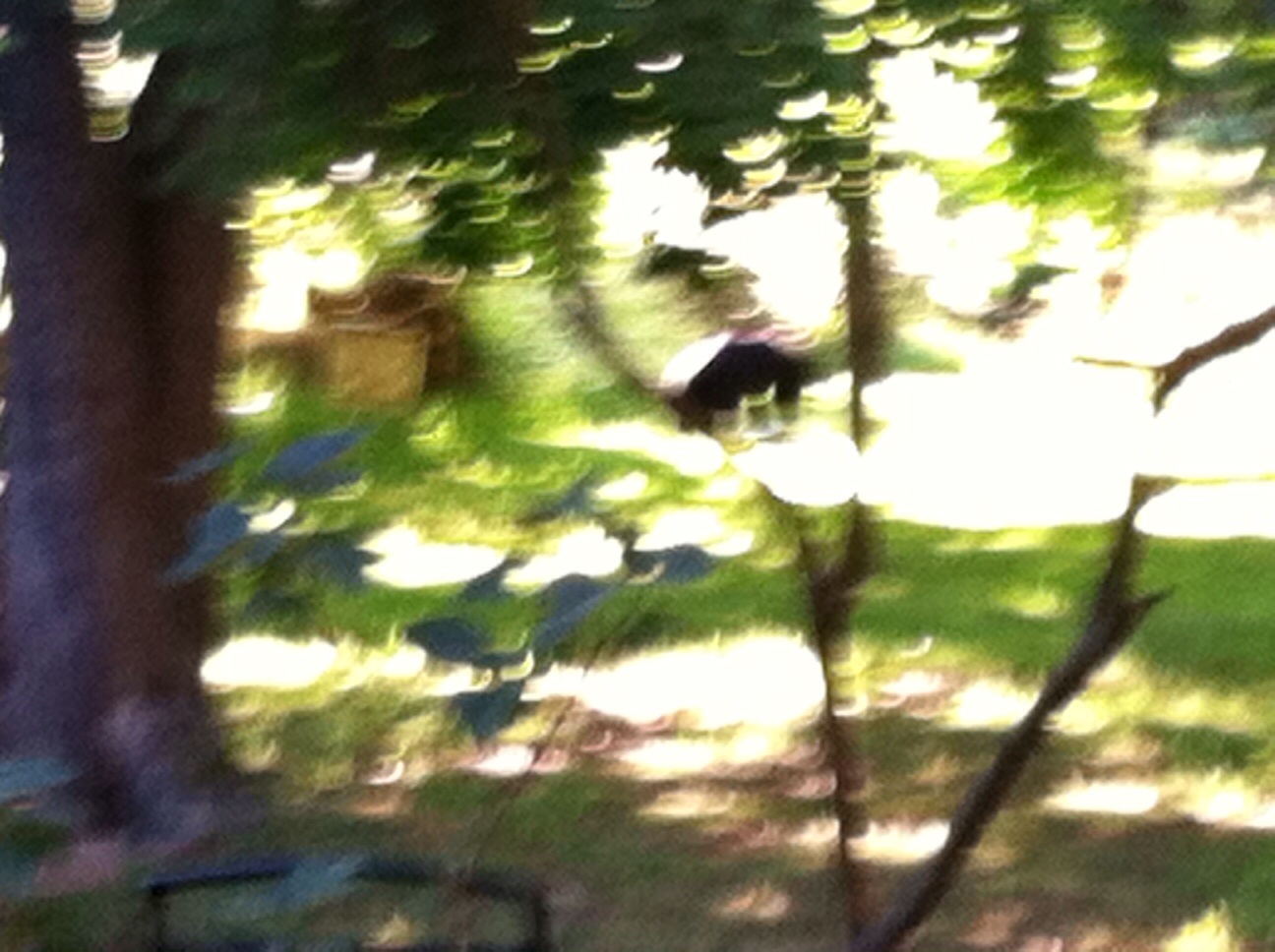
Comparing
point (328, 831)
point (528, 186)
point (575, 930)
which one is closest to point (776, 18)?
point (528, 186)

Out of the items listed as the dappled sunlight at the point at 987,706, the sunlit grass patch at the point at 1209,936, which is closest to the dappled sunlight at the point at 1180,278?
the sunlit grass patch at the point at 1209,936

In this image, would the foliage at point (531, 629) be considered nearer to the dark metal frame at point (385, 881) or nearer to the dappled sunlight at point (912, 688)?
the dark metal frame at point (385, 881)

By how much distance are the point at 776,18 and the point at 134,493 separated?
320 centimetres

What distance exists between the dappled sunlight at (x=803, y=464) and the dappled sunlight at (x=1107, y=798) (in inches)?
108

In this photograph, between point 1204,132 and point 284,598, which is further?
Result: point 1204,132

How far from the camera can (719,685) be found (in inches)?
283

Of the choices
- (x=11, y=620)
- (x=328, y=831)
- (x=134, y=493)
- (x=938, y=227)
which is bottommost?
(x=328, y=831)

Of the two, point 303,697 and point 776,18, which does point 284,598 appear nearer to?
point 776,18

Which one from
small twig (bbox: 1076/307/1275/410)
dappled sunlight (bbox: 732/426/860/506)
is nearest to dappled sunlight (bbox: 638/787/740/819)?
dappled sunlight (bbox: 732/426/860/506)

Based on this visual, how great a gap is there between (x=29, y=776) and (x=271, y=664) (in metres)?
6.18

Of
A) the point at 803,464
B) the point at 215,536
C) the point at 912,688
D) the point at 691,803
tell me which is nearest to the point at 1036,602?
the point at 912,688

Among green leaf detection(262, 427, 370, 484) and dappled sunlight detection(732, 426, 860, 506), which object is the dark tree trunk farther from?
green leaf detection(262, 427, 370, 484)

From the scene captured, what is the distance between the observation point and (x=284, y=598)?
167 cm

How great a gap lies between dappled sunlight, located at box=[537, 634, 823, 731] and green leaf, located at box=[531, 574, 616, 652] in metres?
5.04
